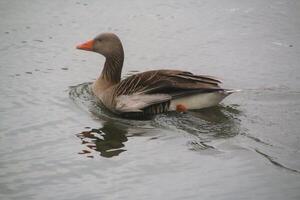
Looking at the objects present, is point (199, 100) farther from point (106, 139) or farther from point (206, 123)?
point (106, 139)

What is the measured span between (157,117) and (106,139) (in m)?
0.93

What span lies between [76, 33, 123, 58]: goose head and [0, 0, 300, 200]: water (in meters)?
0.68

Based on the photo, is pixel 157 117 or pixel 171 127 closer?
pixel 171 127

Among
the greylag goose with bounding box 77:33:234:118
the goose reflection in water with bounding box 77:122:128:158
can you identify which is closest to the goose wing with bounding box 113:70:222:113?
the greylag goose with bounding box 77:33:234:118

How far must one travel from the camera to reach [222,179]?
16.1ft

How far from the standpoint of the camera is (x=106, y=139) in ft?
19.6

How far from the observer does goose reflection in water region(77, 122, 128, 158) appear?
5621 mm

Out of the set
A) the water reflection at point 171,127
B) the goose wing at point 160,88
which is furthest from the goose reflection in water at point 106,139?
the goose wing at point 160,88

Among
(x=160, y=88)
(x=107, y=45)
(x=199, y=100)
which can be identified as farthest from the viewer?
(x=107, y=45)

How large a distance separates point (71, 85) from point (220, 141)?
2.97m

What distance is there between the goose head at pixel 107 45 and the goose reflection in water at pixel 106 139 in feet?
4.52

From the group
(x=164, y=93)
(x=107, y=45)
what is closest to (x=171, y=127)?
(x=164, y=93)

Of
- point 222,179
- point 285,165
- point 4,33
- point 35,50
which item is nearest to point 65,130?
point 222,179

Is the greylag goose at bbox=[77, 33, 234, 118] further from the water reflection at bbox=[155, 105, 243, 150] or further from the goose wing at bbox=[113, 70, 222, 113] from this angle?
the water reflection at bbox=[155, 105, 243, 150]
